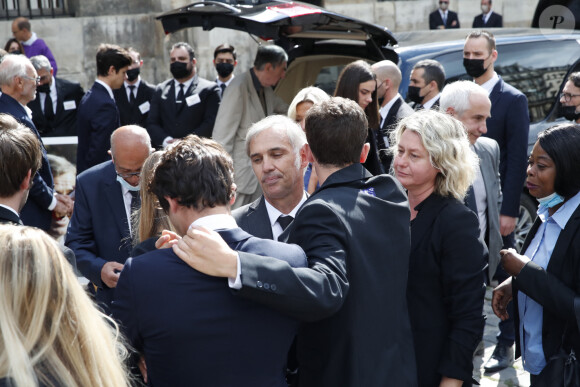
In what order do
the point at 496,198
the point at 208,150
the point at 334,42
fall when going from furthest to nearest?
the point at 334,42
the point at 496,198
the point at 208,150

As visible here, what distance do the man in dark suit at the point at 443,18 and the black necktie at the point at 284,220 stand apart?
13084mm

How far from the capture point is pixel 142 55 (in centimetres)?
1389

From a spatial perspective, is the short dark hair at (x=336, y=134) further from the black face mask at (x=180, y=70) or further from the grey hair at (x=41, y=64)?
→ the grey hair at (x=41, y=64)

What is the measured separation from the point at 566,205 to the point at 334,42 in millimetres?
4676

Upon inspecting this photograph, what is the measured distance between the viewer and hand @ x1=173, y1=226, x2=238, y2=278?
2.23m

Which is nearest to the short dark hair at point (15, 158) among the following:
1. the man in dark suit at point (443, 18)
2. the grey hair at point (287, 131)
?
the grey hair at point (287, 131)

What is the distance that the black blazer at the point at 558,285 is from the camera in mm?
3254

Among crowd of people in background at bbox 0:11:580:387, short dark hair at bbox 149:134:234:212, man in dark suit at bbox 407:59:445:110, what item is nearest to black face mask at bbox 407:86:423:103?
man in dark suit at bbox 407:59:445:110

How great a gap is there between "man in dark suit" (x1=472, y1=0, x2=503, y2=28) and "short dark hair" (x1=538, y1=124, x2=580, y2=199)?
1315 cm

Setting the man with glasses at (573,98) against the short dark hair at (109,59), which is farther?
the short dark hair at (109,59)

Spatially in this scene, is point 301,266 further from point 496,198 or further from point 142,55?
point 142,55

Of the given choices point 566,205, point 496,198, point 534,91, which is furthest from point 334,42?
point 566,205

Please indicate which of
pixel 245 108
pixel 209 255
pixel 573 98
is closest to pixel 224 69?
pixel 245 108

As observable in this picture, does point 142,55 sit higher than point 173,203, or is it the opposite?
point 173,203
